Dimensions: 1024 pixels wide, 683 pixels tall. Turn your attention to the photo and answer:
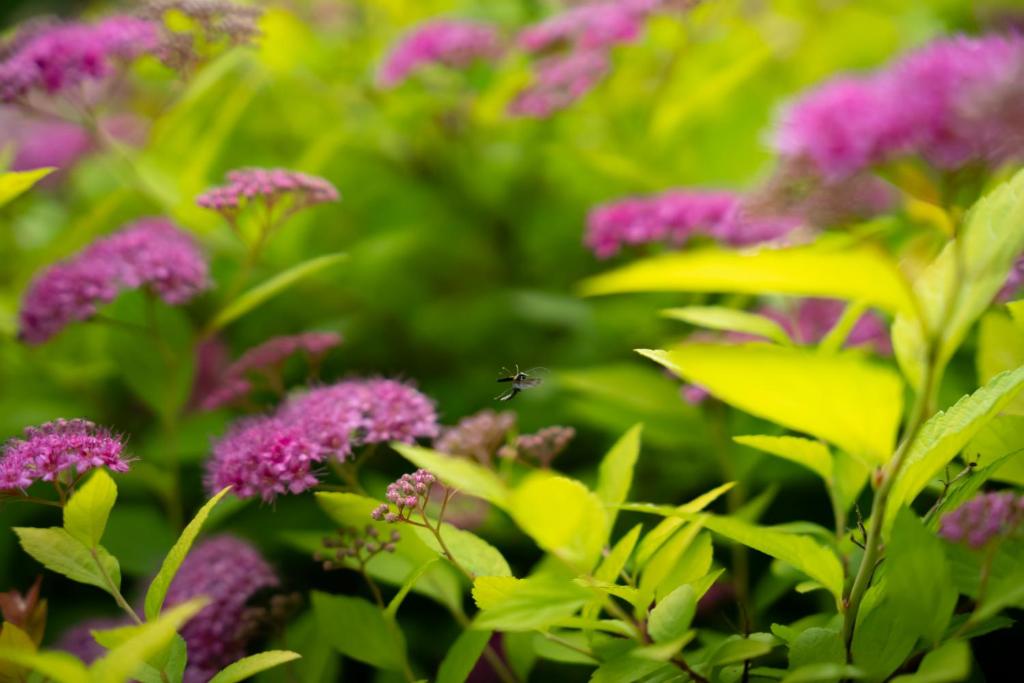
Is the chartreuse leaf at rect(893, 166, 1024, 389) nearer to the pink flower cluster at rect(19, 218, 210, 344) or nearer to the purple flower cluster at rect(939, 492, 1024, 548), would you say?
the purple flower cluster at rect(939, 492, 1024, 548)

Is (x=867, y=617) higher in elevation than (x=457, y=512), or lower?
higher

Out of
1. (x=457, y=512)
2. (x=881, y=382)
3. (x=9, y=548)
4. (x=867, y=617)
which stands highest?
(x=881, y=382)

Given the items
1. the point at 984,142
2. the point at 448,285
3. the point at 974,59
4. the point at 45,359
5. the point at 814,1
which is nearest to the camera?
the point at 984,142

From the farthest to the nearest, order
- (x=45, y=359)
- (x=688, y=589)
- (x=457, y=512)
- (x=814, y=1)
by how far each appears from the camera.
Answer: (x=814, y=1)
(x=45, y=359)
(x=457, y=512)
(x=688, y=589)

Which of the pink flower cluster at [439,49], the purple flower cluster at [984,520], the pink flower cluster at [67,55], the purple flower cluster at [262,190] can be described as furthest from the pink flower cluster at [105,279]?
the purple flower cluster at [984,520]

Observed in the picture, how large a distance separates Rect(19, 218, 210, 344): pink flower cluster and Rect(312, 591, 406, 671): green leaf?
34 centimetres

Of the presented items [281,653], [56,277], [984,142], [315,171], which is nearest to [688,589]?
[281,653]

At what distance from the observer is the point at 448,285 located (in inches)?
46.1

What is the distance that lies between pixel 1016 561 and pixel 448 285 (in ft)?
2.66

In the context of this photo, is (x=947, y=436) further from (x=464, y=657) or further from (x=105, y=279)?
(x=105, y=279)

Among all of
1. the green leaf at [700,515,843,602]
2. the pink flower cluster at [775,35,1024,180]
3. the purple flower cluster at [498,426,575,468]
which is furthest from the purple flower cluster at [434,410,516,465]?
the pink flower cluster at [775,35,1024,180]

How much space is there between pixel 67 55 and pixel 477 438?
577 millimetres

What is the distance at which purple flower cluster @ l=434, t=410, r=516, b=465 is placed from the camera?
0.63 metres

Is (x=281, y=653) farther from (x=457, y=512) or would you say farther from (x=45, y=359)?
(x=45, y=359)
